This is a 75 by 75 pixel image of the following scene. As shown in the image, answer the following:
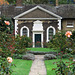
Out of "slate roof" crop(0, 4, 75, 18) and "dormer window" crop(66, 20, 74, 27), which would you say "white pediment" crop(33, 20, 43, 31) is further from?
"dormer window" crop(66, 20, 74, 27)

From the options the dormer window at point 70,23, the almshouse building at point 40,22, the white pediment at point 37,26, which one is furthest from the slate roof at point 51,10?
the white pediment at point 37,26

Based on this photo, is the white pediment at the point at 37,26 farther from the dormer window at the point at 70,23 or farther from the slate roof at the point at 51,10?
the dormer window at the point at 70,23

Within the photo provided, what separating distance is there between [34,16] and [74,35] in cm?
1049

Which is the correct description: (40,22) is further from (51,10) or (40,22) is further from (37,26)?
(51,10)

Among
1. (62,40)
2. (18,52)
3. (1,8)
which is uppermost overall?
(1,8)

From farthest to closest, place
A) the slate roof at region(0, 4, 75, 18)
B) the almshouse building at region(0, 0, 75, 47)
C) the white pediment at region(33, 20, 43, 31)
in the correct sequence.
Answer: the slate roof at region(0, 4, 75, 18) < the white pediment at region(33, 20, 43, 31) < the almshouse building at region(0, 0, 75, 47)

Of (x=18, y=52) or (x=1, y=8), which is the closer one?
(x=18, y=52)

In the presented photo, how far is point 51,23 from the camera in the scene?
25.4 metres

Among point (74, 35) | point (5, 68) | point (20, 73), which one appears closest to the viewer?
point (5, 68)

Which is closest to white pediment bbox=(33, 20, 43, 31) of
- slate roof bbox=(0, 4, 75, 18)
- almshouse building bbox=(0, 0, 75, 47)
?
almshouse building bbox=(0, 0, 75, 47)

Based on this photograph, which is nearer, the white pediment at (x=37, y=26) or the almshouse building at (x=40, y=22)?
the almshouse building at (x=40, y=22)

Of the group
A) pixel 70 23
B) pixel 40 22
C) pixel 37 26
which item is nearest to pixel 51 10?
pixel 40 22

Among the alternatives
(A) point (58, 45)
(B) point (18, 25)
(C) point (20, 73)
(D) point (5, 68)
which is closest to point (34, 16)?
(B) point (18, 25)

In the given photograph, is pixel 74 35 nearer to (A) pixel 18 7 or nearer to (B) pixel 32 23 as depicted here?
(B) pixel 32 23
